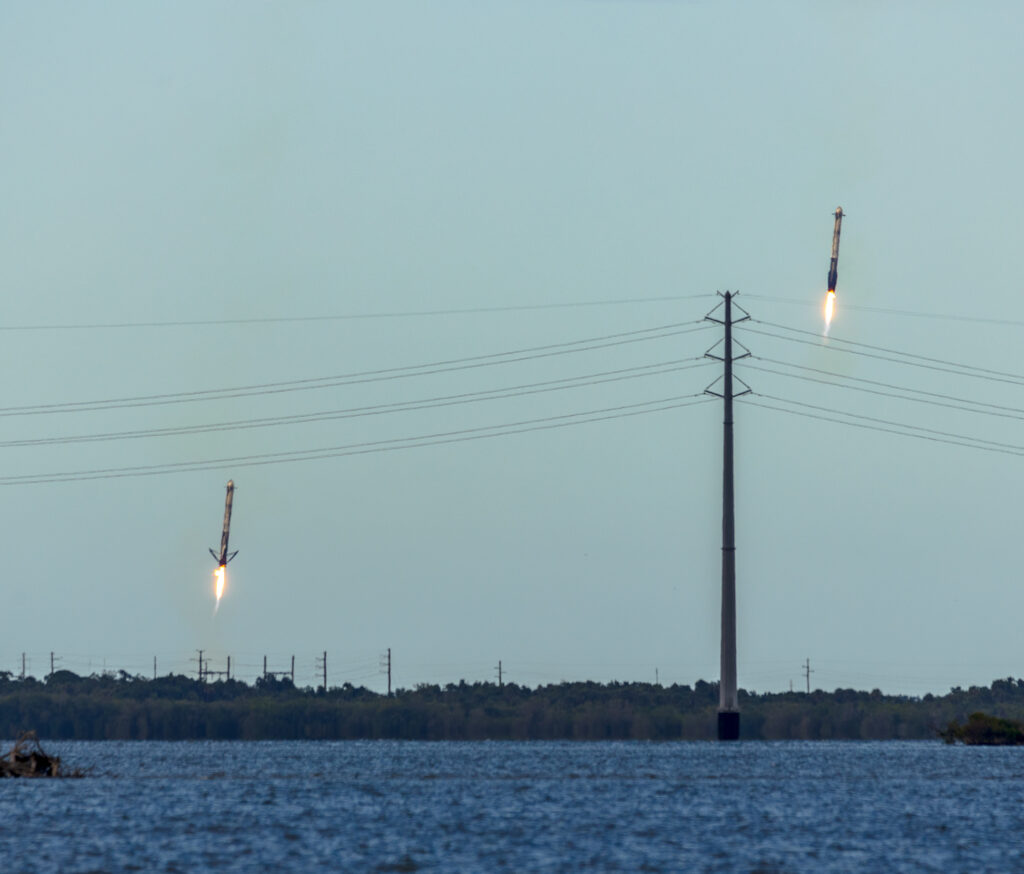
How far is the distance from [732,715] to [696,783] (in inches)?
1187

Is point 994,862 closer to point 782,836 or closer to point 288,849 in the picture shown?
point 782,836

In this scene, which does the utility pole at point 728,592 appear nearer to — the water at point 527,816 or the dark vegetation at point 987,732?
the water at point 527,816

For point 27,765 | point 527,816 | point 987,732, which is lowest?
point 527,816

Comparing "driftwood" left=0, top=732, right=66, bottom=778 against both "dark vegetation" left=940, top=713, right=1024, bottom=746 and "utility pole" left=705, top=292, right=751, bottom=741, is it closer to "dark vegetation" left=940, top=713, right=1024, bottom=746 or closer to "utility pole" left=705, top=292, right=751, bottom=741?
"utility pole" left=705, top=292, right=751, bottom=741

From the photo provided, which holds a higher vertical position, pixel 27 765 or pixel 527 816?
pixel 27 765

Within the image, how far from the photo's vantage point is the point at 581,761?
126188 mm

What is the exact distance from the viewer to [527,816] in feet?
247

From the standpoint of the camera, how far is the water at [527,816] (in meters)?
59.5

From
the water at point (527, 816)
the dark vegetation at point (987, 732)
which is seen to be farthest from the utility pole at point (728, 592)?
the dark vegetation at point (987, 732)

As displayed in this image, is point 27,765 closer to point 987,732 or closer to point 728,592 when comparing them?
point 728,592

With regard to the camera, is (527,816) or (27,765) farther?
(27,765)

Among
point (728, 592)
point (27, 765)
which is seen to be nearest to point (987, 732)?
point (728, 592)

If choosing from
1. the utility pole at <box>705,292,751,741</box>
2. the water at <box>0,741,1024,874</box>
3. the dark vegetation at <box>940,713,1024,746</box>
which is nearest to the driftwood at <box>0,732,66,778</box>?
the water at <box>0,741,1024,874</box>

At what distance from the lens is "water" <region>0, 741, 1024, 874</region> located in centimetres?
5950
